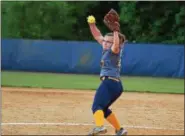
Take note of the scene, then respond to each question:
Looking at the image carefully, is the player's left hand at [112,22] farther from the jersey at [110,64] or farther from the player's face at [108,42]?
the jersey at [110,64]

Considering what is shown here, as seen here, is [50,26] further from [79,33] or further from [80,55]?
[80,55]

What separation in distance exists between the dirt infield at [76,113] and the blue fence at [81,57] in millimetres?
10955

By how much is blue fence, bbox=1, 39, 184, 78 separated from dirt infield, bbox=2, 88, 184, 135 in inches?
431

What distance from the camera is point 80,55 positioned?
2841cm

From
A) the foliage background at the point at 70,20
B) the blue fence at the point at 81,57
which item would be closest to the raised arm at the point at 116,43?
the blue fence at the point at 81,57

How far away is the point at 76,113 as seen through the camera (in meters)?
11.1

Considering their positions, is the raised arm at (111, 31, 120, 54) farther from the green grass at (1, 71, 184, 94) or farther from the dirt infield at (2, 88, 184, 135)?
the green grass at (1, 71, 184, 94)

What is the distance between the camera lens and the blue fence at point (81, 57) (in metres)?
27.4

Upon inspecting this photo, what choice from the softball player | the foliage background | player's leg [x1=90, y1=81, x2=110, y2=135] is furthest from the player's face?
the foliage background

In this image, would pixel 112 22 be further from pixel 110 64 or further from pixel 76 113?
pixel 76 113

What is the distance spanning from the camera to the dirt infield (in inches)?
340

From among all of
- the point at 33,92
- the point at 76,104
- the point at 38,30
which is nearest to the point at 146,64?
→ the point at 38,30

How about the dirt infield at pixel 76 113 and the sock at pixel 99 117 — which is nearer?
the sock at pixel 99 117

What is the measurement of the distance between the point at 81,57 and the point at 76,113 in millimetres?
17373
